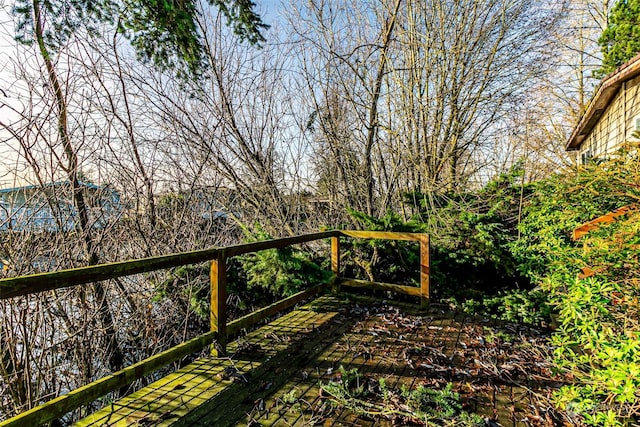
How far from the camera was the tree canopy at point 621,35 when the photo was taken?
29.4ft

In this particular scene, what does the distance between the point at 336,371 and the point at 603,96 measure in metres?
7.34

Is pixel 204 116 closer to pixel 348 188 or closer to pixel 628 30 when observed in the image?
pixel 348 188

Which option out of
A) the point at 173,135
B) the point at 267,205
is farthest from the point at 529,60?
the point at 173,135

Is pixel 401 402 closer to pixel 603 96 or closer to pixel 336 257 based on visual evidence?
pixel 336 257

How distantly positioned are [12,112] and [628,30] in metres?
13.5

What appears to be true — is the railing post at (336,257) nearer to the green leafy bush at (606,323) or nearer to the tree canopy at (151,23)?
the green leafy bush at (606,323)

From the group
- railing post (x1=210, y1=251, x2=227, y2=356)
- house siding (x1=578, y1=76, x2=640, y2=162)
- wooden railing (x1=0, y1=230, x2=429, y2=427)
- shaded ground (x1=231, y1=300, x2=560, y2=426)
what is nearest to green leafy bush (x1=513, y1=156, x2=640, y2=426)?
shaded ground (x1=231, y1=300, x2=560, y2=426)

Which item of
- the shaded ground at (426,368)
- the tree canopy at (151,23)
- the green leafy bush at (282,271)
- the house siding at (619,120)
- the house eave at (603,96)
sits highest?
the tree canopy at (151,23)

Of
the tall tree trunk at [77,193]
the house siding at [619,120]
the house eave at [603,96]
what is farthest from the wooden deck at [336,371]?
the house eave at [603,96]

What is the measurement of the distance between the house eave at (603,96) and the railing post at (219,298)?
6030 mm

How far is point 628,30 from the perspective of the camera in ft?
30.2

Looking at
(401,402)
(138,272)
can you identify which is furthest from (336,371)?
(138,272)

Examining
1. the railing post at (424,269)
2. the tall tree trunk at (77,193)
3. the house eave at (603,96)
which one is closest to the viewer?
the tall tree trunk at (77,193)

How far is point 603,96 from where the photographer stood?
641 cm
